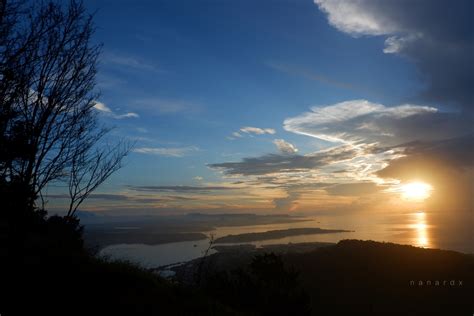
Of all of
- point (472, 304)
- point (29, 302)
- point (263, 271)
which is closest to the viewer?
point (29, 302)

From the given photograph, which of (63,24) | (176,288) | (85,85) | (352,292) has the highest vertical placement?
(63,24)

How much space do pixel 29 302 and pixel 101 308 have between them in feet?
5.62

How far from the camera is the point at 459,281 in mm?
65250

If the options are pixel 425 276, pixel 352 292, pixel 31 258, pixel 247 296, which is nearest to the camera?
pixel 31 258

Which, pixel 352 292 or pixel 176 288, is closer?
pixel 176 288

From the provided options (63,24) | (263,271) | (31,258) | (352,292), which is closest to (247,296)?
(263,271)

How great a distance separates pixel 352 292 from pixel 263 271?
45.6 m

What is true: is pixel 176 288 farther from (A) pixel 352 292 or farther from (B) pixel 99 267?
(A) pixel 352 292

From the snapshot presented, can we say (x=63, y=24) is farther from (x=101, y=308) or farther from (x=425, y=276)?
(x=425, y=276)

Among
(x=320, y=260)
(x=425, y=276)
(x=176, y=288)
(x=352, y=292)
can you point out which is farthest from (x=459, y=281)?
(x=176, y=288)

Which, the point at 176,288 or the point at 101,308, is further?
the point at 176,288

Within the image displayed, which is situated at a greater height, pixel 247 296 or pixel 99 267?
pixel 99 267

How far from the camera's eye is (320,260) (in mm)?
83000

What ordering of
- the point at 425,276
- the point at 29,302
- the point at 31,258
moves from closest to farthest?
the point at 29,302
the point at 31,258
the point at 425,276
